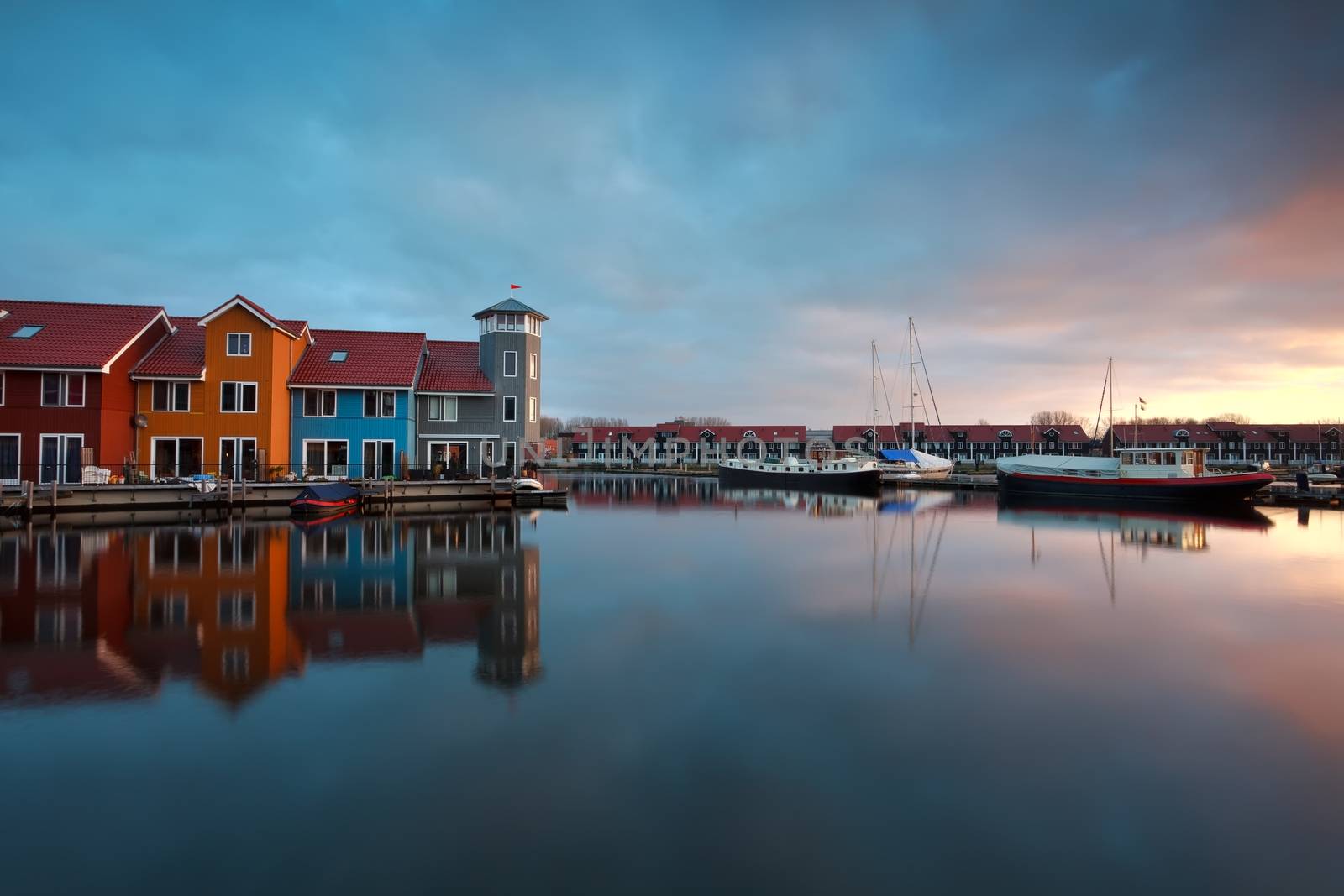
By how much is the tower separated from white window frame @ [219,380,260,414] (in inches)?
390

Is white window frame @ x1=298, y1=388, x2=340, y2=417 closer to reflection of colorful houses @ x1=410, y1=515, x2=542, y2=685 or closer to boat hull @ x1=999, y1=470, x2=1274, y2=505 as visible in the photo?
reflection of colorful houses @ x1=410, y1=515, x2=542, y2=685

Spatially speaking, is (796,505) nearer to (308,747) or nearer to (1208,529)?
(1208,529)

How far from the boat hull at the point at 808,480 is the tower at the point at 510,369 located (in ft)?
85.5

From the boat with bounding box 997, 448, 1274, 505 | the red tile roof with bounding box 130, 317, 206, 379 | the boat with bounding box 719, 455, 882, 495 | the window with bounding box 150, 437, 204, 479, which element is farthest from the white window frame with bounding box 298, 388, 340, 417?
the boat with bounding box 997, 448, 1274, 505

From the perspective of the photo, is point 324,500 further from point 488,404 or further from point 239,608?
point 239,608

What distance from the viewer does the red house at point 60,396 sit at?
2680cm

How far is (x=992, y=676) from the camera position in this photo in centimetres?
905

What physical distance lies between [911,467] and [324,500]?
2076 inches

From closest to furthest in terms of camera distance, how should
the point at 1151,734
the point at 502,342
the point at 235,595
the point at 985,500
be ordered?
the point at 1151,734
the point at 235,595
the point at 502,342
the point at 985,500

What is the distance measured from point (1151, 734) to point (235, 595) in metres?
13.9

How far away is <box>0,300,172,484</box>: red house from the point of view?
1055 inches

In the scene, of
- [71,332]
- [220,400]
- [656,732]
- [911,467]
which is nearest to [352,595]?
[656,732]

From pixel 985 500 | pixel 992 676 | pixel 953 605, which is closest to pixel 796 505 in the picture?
pixel 985 500

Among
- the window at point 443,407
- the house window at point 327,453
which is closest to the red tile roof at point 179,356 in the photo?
the house window at point 327,453
